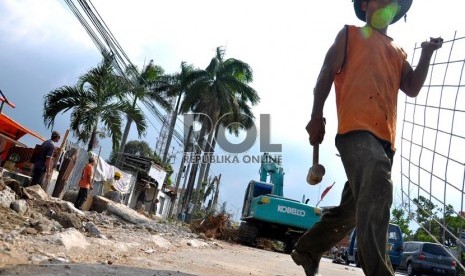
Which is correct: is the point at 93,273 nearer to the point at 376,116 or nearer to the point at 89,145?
the point at 376,116

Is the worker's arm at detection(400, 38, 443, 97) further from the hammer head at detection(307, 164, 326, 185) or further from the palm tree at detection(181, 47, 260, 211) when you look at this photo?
the palm tree at detection(181, 47, 260, 211)

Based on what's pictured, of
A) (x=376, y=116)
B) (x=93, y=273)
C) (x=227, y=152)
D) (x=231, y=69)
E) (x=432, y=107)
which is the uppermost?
(x=231, y=69)

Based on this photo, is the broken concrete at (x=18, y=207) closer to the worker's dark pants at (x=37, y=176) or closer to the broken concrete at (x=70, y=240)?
the broken concrete at (x=70, y=240)

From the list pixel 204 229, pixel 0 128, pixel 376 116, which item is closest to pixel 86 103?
pixel 0 128

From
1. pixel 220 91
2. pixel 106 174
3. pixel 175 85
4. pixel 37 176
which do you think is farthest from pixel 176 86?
pixel 37 176

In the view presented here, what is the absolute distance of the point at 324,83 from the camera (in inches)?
106

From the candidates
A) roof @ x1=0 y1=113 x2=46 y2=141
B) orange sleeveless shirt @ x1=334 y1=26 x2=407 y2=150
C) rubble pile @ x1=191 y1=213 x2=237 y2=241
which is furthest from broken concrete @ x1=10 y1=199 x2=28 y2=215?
rubble pile @ x1=191 y1=213 x2=237 y2=241

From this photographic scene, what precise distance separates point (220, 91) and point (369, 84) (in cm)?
2767

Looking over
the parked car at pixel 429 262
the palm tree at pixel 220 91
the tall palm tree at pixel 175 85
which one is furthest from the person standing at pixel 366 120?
the tall palm tree at pixel 175 85

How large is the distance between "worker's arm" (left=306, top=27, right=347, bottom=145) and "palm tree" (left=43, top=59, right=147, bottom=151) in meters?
14.1

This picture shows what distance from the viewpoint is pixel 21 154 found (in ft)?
50.6

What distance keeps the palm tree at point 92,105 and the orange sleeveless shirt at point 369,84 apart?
14.2 m

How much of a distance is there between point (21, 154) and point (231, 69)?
17870 millimetres

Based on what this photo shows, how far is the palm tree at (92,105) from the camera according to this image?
16266 millimetres
